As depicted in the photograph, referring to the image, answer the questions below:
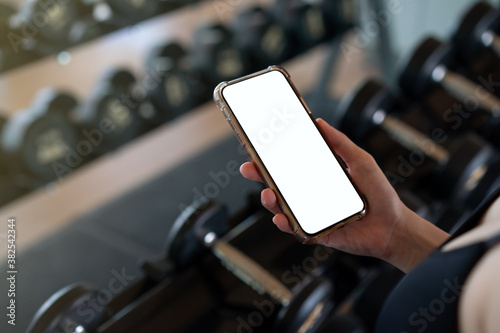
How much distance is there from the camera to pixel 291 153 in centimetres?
63

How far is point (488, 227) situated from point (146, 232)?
1313mm

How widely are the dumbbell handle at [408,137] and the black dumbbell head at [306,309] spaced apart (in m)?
0.60

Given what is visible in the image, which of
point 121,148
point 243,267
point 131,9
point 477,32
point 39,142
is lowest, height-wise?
point 243,267

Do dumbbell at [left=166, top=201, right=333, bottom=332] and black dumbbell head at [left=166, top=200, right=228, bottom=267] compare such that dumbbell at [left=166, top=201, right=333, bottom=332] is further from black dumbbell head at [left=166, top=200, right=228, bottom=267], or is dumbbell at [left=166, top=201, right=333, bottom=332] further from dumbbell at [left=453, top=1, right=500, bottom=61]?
dumbbell at [left=453, top=1, right=500, bottom=61]

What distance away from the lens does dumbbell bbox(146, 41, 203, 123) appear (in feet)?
5.05

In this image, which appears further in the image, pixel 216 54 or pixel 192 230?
pixel 216 54

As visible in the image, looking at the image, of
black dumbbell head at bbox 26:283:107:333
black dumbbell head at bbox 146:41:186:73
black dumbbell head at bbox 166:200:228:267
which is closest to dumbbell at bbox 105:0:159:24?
black dumbbell head at bbox 146:41:186:73

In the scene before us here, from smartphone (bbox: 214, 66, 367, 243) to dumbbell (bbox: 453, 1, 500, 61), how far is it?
126cm

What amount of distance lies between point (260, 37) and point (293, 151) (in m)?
1.21

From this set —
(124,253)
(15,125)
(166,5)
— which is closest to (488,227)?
(15,125)

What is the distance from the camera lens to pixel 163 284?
2.98 ft

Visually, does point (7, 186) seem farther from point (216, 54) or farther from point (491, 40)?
point (491, 40)

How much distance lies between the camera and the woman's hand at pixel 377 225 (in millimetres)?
606

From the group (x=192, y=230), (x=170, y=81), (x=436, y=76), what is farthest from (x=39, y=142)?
(x=436, y=76)
